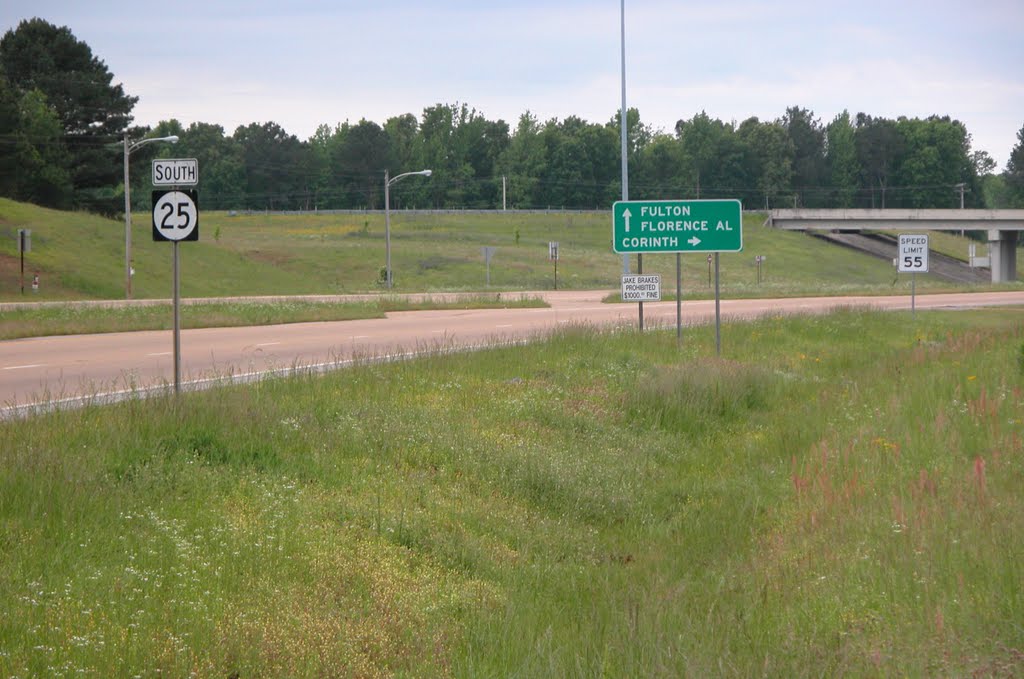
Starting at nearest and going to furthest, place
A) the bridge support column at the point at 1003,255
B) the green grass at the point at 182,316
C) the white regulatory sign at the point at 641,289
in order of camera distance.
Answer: the white regulatory sign at the point at 641,289 < the green grass at the point at 182,316 < the bridge support column at the point at 1003,255

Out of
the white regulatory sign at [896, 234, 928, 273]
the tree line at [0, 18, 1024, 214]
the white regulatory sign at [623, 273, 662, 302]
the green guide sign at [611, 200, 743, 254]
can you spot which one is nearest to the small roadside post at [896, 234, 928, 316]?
the white regulatory sign at [896, 234, 928, 273]

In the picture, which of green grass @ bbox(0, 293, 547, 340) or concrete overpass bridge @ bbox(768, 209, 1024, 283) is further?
concrete overpass bridge @ bbox(768, 209, 1024, 283)

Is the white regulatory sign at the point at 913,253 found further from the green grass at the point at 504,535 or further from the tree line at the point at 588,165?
the tree line at the point at 588,165

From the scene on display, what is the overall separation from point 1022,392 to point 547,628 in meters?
9.93

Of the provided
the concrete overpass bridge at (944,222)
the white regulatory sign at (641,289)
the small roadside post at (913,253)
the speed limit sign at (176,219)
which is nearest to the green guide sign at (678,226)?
the white regulatory sign at (641,289)

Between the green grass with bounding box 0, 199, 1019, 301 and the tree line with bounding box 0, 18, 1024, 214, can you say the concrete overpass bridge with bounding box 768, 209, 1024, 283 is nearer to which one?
the green grass with bounding box 0, 199, 1019, 301

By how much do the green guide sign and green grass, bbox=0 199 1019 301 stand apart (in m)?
31.9

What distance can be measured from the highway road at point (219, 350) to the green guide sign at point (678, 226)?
10.1 feet

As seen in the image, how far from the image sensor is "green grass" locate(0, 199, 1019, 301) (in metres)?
61.8

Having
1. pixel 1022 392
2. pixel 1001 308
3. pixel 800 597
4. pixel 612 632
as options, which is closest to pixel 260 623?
pixel 612 632

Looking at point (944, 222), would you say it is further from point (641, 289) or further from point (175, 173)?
point (175, 173)

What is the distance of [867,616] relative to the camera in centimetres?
679

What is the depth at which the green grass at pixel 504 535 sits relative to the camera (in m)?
6.32

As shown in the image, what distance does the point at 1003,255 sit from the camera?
96.8 m
